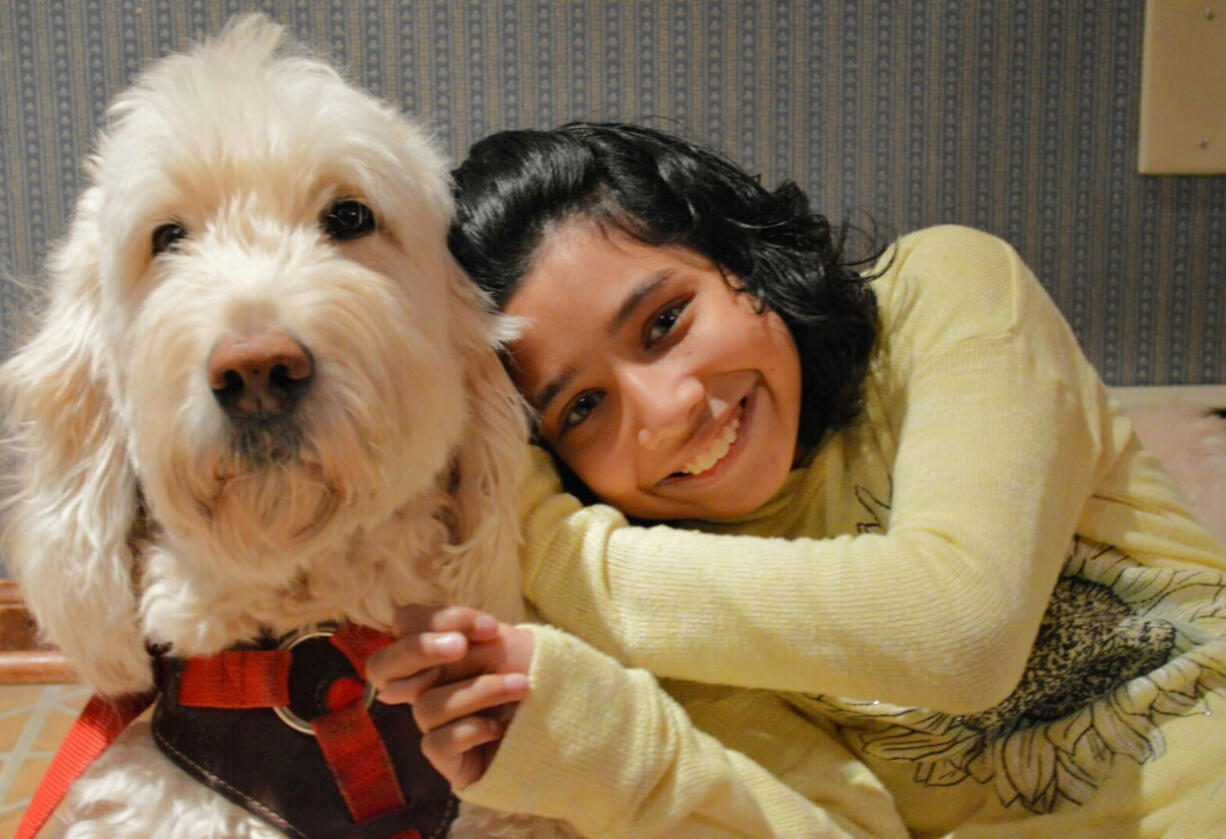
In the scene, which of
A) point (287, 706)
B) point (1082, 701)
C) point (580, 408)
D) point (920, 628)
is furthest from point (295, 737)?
point (1082, 701)

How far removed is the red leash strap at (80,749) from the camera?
79 centimetres

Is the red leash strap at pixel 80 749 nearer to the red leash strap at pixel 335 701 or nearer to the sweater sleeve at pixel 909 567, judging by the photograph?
the red leash strap at pixel 335 701

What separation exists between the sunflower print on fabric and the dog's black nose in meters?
0.59

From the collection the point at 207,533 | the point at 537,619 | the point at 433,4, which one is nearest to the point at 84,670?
the point at 207,533

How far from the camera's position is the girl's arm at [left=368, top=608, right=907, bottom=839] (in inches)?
28.5

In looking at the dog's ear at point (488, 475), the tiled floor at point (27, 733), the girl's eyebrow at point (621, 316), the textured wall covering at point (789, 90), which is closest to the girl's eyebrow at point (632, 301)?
the girl's eyebrow at point (621, 316)

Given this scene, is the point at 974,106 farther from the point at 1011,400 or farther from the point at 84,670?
the point at 84,670

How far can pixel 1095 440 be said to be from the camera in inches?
37.0

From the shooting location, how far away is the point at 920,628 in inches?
30.9

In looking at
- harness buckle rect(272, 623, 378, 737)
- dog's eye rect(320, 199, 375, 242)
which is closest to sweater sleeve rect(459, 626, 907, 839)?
harness buckle rect(272, 623, 378, 737)

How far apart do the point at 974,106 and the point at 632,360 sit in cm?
94

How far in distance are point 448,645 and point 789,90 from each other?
1124 mm

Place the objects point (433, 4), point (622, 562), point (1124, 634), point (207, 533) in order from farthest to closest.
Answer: point (433, 4)
point (1124, 634)
point (622, 562)
point (207, 533)

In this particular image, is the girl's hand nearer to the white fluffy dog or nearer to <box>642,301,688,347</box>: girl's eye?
the white fluffy dog
